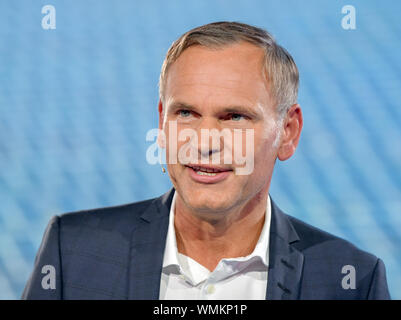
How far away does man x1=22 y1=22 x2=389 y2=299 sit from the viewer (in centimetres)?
178

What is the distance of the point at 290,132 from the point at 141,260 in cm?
64

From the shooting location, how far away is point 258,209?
6.51 feet

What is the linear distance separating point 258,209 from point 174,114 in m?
0.42

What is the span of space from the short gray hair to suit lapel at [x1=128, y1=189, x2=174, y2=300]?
0.37m

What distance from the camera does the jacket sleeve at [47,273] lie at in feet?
5.98

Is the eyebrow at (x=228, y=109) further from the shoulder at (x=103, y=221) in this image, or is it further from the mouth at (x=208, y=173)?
the shoulder at (x=103, y=221)

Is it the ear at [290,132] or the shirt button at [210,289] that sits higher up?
the ear at [290,132]

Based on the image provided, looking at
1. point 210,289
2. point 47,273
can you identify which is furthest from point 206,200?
point 47,273

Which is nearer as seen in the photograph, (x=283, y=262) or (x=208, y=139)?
(x=208, y=139)

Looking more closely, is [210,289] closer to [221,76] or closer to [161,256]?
[161,256]

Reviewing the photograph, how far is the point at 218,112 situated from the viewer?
1.78 m

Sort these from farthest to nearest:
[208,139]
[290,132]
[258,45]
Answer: [290,132], [258,45], [208,139]

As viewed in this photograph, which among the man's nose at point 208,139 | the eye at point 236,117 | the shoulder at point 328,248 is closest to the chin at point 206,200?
the man's nose at point 208,139
